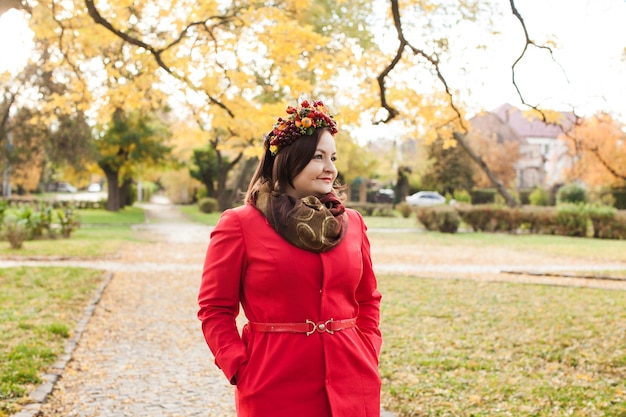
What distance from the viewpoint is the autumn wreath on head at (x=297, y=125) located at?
243 cm

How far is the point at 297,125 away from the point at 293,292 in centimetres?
57

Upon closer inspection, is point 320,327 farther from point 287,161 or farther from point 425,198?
point 425,198

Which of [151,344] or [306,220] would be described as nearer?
[306,220]

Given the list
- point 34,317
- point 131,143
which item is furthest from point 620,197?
point 34,317

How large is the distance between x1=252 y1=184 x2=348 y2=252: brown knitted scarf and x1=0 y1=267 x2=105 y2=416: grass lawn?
10.8ft

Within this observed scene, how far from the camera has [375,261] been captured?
16766 millimetres

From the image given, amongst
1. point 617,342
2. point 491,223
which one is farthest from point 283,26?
point 491,223

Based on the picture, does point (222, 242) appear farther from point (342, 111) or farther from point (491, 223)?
point (491, 223)

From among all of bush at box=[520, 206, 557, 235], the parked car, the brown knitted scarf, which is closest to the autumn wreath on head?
the brown knitted scarf

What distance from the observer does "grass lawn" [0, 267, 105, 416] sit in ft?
18.2

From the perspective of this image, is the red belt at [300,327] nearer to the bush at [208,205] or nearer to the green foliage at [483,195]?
the bush at [208,205]

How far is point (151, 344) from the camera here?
7508 millimetres

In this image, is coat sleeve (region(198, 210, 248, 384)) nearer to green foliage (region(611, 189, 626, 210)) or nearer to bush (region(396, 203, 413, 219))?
bush (region(396, 203, 413, 219))

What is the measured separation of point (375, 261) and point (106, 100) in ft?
26.3
